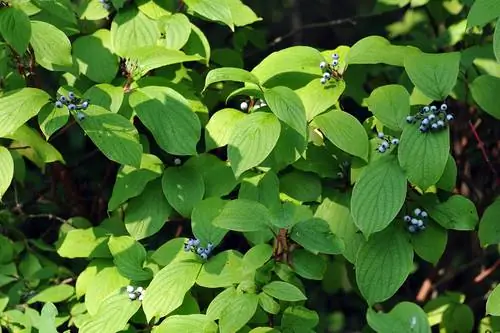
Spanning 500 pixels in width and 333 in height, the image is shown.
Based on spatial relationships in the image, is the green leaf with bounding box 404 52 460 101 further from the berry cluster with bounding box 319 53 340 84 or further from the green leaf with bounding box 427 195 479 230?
the green leaf with bounding box 427 195 479 230

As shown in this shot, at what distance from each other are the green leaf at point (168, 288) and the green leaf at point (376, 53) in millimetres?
678

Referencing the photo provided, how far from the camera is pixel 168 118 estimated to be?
198 cm

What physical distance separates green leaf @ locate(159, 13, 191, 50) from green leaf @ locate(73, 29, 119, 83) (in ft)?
0.54

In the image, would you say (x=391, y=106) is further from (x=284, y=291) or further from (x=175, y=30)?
(x=175, y=30)

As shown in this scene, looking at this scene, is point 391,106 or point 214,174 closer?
point 391,106

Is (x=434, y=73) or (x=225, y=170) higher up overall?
(x=434, y=73)

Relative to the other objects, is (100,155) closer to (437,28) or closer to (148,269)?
(148,269)

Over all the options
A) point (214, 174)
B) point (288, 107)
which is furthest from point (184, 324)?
point (288, 107)

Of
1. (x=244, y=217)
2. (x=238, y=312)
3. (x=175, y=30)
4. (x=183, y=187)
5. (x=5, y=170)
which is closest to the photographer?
(x=238, y=312)

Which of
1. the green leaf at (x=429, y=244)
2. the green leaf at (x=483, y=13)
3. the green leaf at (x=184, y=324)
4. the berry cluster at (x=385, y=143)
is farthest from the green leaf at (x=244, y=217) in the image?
the green leaf at (x=483, y=13)

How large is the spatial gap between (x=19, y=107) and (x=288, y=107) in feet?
2.16

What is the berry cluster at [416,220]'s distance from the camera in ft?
6.55

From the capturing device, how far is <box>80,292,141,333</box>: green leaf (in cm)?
191

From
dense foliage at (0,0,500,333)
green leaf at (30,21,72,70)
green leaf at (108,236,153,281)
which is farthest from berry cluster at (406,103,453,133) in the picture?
green leaf at (30,21,72,70)
